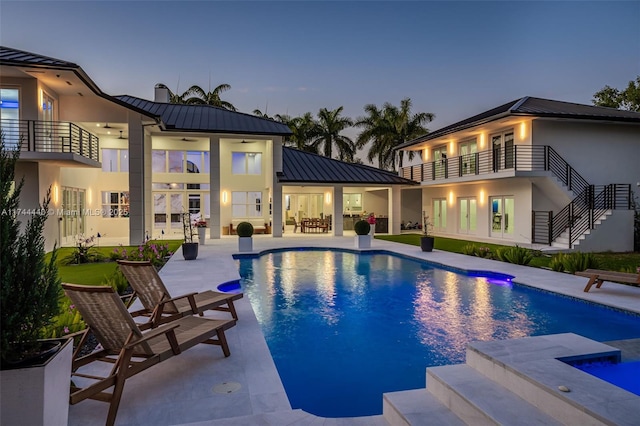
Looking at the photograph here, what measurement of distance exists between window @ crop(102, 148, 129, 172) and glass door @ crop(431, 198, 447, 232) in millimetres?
19902

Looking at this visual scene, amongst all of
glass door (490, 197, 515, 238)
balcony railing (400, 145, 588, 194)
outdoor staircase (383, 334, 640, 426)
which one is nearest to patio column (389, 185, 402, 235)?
balcony railing (400, 145, 588, 194)

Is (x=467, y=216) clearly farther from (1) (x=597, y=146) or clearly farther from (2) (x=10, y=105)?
(2) (x=10, y=105)

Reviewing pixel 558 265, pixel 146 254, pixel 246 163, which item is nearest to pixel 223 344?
pixel 146 254

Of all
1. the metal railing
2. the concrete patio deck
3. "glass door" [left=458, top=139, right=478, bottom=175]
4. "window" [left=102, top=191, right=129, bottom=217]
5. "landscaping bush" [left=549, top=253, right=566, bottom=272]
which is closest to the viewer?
the concrete patio deck

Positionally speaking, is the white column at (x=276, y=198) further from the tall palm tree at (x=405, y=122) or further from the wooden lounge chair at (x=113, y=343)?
the wooden lounge chair at (x=113, y=343)

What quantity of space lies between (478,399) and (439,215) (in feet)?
81.5

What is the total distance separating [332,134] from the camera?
132 feet

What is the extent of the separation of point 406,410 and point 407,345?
292 cm

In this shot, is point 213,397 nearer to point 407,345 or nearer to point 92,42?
point 407,345

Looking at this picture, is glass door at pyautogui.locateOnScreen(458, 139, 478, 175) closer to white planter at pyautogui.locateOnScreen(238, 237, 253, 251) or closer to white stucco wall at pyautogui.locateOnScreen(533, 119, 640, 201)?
white stucco wall at pyautogui.locateOnScreen(533, 119, 640, 201)

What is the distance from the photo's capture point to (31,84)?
1535cm

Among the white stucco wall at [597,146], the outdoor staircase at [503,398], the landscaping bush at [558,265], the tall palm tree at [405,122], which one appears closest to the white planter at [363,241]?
the landscaping bush at [558,265]

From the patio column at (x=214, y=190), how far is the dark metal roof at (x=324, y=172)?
360 centimetres

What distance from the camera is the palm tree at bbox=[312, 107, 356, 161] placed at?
3994 centimetres
